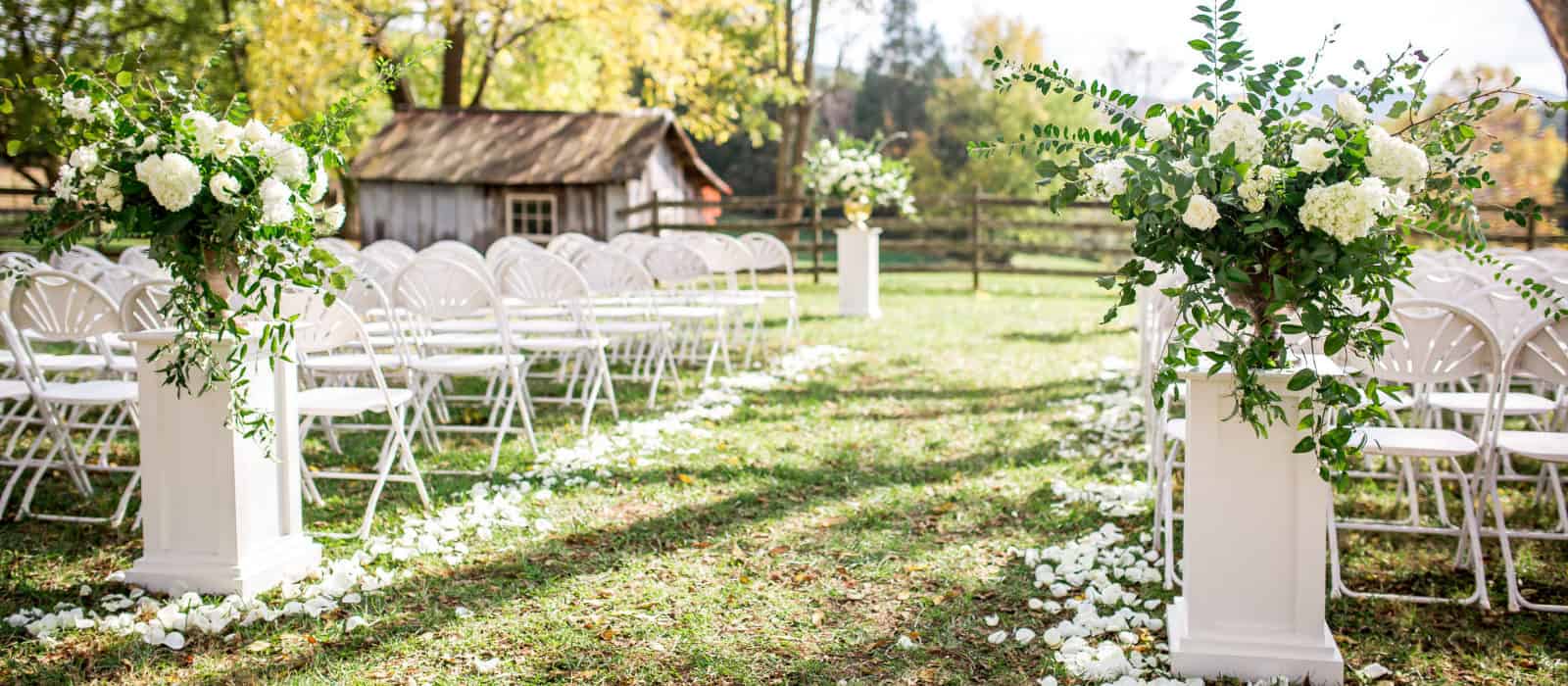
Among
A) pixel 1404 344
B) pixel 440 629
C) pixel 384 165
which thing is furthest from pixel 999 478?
pixel 384 165

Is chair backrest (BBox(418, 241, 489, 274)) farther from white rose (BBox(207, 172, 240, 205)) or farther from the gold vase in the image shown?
the gold vase

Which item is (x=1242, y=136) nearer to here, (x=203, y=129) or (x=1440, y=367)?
(x=1440, y=367)

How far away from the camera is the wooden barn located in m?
18.7

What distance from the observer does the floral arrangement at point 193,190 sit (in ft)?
9.83

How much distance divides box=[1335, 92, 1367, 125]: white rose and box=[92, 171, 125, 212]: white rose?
9.71ft

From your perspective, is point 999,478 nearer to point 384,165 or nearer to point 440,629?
point 440,629

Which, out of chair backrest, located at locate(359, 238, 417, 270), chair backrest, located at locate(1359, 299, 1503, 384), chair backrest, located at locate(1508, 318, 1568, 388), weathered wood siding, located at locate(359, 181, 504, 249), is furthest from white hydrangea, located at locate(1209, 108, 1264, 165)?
weathered wood siding, located at locate(359, 181, 504, 249)

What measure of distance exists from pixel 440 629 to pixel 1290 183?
94.7 inches

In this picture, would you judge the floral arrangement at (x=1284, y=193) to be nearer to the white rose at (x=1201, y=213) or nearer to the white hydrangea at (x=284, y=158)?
the white rose at (x=1201, y=213)

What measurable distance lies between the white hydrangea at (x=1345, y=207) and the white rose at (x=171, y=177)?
261cm

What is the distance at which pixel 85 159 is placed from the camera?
116 inches

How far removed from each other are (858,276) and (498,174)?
8.50 m

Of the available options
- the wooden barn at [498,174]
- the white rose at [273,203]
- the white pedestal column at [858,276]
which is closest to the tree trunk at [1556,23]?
the white rose at [273,203]

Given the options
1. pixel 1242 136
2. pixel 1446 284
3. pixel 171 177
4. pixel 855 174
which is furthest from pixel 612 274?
pixel 855 174
